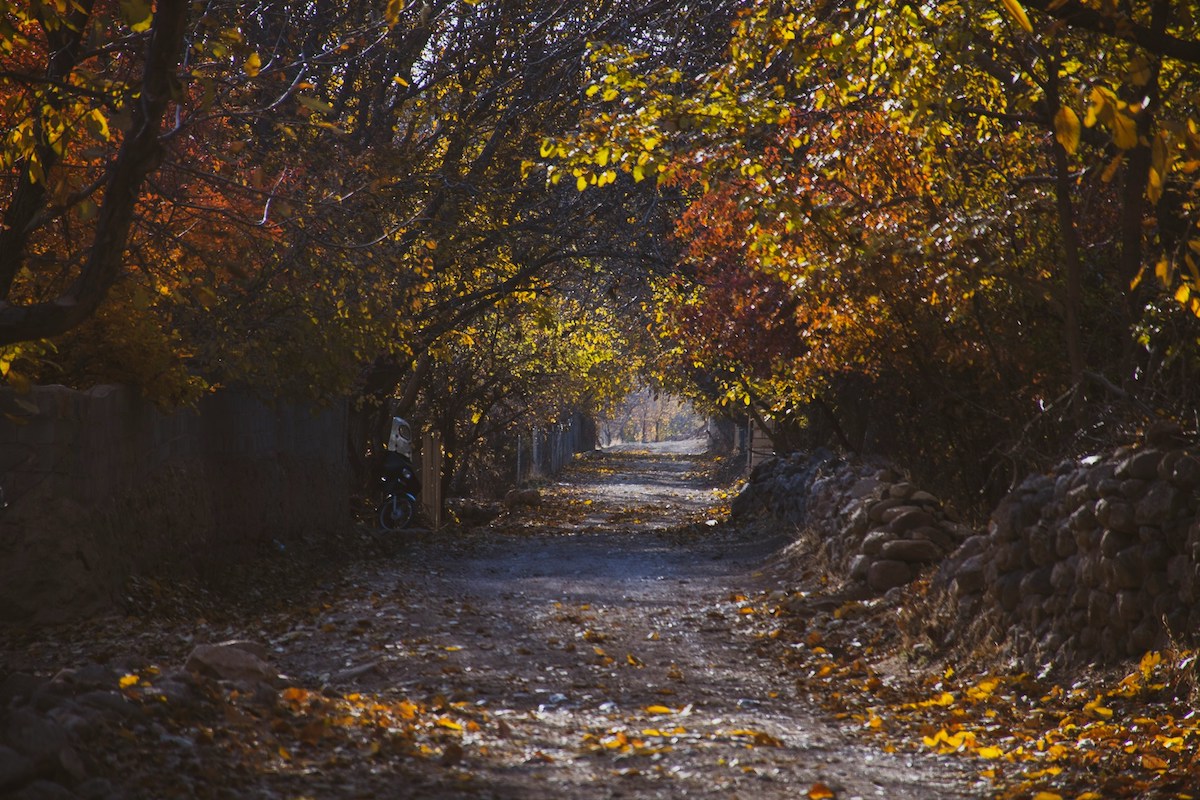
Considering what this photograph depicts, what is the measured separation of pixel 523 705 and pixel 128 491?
170 inches

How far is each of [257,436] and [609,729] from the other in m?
8.15

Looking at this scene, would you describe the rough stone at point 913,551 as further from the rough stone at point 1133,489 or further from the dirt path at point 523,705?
the rough stone at point 1133,489

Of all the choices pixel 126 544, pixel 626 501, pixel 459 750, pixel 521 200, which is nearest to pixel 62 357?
pixel 126 544

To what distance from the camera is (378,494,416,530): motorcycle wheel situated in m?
20.0

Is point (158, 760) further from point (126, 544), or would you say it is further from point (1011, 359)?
point (1011, 359)

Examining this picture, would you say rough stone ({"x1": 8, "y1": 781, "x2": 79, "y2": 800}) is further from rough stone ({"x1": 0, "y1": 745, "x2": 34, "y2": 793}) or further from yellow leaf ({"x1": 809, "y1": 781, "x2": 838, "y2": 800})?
yellow leaf ({"x1": 809, "y1": 781, "x2": 838, "y2": 800})

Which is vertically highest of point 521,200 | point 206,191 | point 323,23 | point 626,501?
point 323,23

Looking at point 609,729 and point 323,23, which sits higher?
point 323,23

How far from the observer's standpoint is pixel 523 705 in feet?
25.6

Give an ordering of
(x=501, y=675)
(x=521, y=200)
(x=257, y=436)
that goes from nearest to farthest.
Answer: (x=501, y=675) → (x=257, y=436) → (x=521, y=200)

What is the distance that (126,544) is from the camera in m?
10.4

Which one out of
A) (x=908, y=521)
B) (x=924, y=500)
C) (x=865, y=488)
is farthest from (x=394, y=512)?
(x=908, y=521)

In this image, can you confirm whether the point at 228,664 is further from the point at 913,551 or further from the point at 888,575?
the point at 913,551

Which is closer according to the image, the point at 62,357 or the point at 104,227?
the point at 104,227
